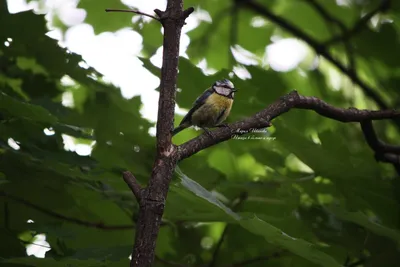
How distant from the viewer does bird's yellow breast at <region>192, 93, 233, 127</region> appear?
8.68ft

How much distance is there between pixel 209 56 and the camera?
3779mm

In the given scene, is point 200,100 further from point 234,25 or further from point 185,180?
point 234,25

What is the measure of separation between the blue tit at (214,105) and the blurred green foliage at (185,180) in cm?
5

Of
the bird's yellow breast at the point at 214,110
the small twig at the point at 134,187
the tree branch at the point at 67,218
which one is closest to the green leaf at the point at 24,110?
the tree branch at the point at 67,218

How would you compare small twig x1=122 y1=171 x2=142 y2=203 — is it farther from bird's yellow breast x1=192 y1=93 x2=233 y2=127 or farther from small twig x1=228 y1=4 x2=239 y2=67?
small twig x1=228 y1=4 x2=239 y2=67

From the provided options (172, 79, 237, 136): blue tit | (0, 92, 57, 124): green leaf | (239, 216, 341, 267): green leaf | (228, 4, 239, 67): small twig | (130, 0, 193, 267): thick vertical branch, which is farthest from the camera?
(228, 4, 239, 67): small twig

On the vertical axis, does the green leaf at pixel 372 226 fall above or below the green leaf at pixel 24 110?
below

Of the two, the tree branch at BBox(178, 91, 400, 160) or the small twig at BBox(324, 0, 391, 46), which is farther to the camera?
the small twig at BBox(324, 0, 391, 46)

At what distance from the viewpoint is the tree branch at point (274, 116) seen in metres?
1.52

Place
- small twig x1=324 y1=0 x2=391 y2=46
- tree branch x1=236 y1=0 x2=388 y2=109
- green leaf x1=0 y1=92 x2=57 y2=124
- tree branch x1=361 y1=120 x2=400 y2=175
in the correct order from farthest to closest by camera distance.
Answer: tree branch x1=236 y1=0 x2=388 y2=109
small twig x1=324 y1=0 x2=391 y2=46
tree branch x1=361 y1=120 x2=400 y2=175
green leaf x1=0 y1=92 x2=57 y2=124

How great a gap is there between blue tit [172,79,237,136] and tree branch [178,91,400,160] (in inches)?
32.0

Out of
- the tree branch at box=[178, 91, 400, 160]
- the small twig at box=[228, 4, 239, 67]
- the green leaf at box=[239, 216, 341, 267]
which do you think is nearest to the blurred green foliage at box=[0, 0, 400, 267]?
the green leaf at box=[239, 216, 341, 267]

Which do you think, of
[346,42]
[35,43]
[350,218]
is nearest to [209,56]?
[346,42]

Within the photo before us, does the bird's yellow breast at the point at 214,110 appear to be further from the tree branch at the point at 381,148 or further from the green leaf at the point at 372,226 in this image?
the green leaf at the point at 372,226
